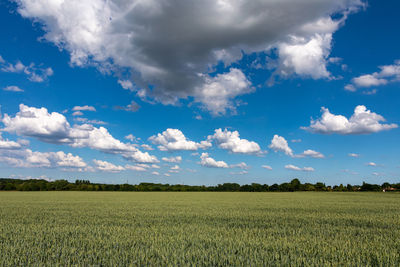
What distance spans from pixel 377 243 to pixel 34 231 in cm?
1240

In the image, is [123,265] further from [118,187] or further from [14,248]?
[118,187]

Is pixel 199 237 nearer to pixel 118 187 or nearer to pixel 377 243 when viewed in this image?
pixel 377 243

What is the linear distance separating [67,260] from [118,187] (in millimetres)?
127586

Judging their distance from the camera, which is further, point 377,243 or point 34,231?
point 34,231

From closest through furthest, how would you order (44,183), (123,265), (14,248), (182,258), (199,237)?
1. (123,265)
2. (182,258)
3. (14,248)
4. (199,237)
5. (44,183)

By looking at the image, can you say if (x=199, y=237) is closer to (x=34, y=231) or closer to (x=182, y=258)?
(x=182, y=258)

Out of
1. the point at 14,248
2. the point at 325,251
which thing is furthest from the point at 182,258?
the point at 14,248

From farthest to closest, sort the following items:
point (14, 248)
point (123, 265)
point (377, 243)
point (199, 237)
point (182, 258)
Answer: point (199, 237), point (377, 243), point (14, 248), point (182, 258), point (123, 265)

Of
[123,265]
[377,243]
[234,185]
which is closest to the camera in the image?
[123,265]

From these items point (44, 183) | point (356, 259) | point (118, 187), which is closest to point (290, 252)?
point (356, 259)

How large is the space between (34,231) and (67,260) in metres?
4.98

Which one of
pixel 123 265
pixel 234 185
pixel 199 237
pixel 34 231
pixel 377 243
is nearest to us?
pixel 123 265

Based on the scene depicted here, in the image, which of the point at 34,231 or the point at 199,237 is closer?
the point at 199,237

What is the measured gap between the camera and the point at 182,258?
586cm
